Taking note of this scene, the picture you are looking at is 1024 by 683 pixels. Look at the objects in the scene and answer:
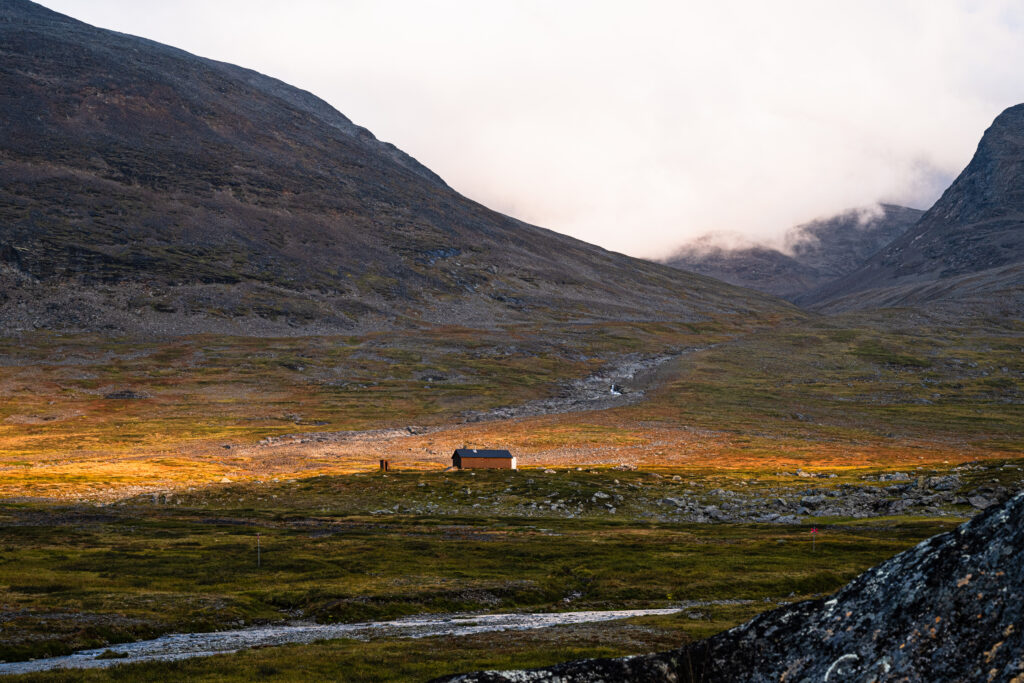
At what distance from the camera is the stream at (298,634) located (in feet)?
129

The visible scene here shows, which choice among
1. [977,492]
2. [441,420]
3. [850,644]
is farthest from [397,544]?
[441,420]

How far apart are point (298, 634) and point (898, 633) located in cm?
4482

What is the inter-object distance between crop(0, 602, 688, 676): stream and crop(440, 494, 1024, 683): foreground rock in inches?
1392

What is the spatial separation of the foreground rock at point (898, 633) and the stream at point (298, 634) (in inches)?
1392

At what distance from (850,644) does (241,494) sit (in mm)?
109198

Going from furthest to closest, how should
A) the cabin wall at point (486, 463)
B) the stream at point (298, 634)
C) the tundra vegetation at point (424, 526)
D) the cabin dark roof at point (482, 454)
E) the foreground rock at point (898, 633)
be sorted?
the cabin dark roof at point (482, 454)
the cabin wall at point (486, 463)
the tundra vegetation at point (424, 526)
the stream at point (298, 634)
the foreground rock at point (898, 633)

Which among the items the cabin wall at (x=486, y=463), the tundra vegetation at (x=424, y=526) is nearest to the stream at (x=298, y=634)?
the tundra vegetation at (x=424, y=526)

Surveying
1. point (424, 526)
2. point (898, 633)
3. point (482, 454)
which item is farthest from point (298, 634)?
point (482, 454)

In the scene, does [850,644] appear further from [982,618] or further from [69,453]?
[69,453]

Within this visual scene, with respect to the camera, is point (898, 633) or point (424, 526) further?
point (424, 526)

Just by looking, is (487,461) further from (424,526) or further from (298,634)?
(298,634)

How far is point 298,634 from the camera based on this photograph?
47.8 m

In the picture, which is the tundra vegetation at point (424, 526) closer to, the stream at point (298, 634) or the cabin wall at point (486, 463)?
the stream at point (298, 634)

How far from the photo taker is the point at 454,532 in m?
85.4
